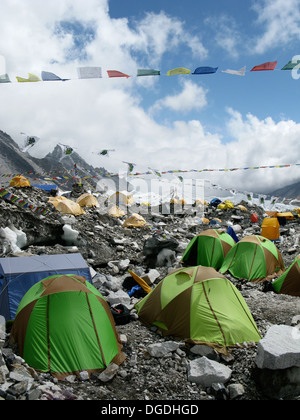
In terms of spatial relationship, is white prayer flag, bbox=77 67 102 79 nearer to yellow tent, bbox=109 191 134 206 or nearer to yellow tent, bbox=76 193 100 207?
yellow tent, bbox=76 193 100 207

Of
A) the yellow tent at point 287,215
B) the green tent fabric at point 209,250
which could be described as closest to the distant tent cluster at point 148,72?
the green tent fabric at point 209,250

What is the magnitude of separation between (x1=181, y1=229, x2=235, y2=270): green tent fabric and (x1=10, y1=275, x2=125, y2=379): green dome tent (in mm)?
8041

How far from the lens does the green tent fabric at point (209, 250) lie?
42.9ft

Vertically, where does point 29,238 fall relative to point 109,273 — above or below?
above

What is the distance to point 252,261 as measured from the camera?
11.5 meters

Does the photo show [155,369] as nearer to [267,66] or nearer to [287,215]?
[267,66]

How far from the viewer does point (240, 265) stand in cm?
1157

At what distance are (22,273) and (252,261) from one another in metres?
8.26

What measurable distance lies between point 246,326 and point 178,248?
9.21 meters

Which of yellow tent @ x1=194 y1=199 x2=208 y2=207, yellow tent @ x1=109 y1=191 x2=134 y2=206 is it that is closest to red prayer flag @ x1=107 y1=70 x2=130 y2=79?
yellow tent @ x1=109 y1=191 x2=134 y2=206

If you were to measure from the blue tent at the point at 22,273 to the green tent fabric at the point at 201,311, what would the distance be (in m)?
2.63

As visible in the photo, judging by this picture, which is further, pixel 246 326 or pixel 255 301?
pixel 255 301

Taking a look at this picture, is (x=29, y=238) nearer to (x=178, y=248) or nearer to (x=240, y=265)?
(x=178, y=248)
